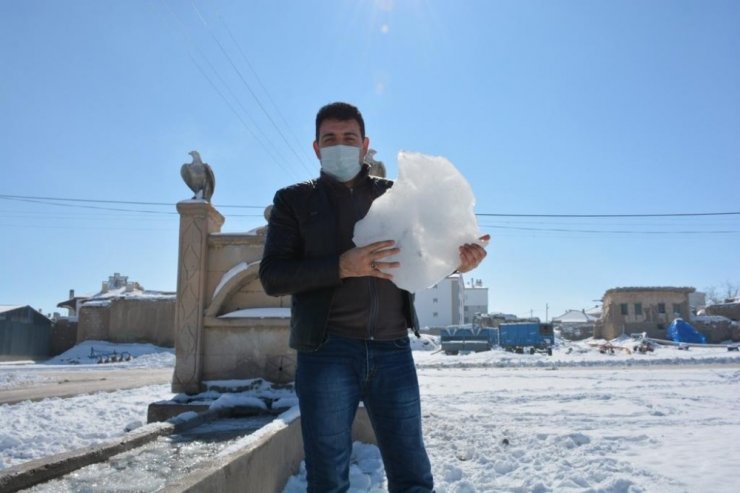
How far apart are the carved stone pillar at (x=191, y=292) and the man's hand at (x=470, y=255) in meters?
8.75

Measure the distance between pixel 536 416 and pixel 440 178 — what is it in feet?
21.5

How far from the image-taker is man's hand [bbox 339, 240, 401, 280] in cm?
184

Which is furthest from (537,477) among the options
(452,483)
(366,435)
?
(366,435)

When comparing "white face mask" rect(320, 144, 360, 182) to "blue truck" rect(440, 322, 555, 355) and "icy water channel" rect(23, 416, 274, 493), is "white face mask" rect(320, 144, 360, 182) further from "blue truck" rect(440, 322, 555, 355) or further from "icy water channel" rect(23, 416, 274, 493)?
"blue truck" rect(440, 322, 555, 355)

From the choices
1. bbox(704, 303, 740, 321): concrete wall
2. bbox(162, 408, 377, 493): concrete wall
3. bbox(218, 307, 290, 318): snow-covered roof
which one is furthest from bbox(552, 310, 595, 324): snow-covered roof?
bbox(162, 408, 377, 493): concrete wall

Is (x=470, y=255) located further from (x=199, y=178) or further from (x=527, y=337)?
(x=527, y=337)

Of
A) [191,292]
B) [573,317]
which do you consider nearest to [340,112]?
[191,292]

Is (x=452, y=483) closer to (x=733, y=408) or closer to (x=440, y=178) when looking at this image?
(x=440, y=178)

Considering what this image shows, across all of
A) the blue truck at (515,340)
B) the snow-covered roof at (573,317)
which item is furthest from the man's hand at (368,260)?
the snow-covered roof at (573,317)

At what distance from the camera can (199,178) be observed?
10.6 metres

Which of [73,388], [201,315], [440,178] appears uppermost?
[440,178]

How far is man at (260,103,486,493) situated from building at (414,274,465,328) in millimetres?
59591

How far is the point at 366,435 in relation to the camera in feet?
18.5

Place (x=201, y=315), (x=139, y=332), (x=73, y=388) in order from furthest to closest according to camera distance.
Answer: (x=139, y=332) < (x=73, y=388) < (x=201, y=315)
